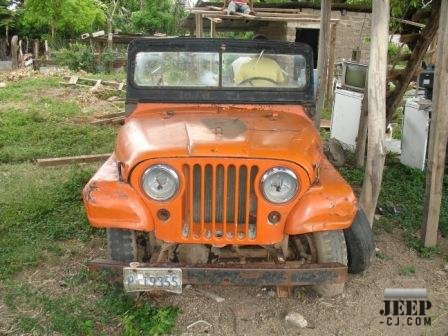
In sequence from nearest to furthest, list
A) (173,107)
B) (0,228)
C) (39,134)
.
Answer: (173,107)
(0,228)
(39,134)

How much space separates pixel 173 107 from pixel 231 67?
1.84 ft

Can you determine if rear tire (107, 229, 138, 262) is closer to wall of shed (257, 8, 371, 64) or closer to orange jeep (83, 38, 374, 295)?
orange jeep (83, 38, 374, 295)

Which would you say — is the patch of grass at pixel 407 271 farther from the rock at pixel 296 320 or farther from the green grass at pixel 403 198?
the rock at pixel 296 320

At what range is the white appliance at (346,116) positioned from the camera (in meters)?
7.53

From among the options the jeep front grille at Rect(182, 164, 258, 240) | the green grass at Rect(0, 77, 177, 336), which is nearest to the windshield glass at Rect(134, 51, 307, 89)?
the jeep front grille at Rect(182, 164, 258, 240)

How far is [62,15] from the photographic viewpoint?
2441 cm

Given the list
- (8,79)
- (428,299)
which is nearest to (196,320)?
(428,299)

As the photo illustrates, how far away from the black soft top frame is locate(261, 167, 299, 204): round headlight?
4.05ft

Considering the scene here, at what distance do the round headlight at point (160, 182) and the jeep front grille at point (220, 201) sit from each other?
80 millimetres

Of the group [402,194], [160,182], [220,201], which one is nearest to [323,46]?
[402,194]

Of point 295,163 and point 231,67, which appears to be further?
point 231,67

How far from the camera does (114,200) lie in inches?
124

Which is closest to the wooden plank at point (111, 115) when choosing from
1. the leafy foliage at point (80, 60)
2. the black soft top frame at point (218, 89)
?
the black soft top frame at point (218, 89)

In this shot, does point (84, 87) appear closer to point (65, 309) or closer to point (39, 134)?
point (39, 134)
